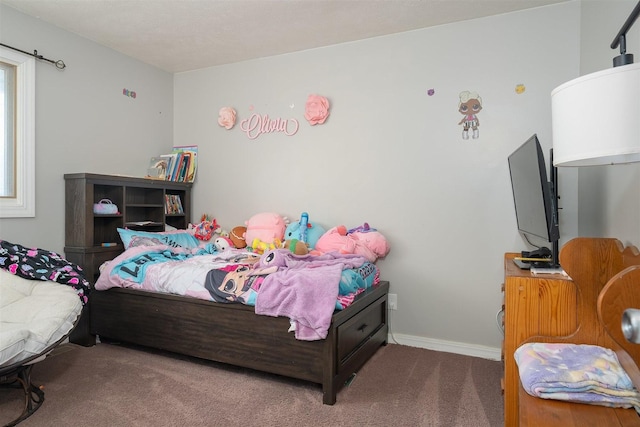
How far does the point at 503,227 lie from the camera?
2725 millimetres

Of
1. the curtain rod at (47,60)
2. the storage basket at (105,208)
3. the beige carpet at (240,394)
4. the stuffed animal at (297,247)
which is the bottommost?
the beige carpet at (240,394)

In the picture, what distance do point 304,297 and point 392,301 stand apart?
44.3 inches

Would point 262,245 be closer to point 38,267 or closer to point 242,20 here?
point 38,267

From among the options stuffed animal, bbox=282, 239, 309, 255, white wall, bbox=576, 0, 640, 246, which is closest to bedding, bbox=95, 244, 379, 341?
stuffed animal, bbox=282, 239, 309, 255

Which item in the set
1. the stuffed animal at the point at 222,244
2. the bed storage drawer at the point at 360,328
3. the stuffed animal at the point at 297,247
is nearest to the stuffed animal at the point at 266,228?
the stuffed animal at the point at 222,244

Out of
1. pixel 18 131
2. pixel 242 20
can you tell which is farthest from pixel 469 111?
pixel 18 131

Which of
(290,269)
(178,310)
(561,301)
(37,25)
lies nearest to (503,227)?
(561,301)

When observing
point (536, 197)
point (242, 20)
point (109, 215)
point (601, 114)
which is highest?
point (242, 20)

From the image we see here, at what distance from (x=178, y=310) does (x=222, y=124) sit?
1811mm

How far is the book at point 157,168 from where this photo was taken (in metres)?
3.62

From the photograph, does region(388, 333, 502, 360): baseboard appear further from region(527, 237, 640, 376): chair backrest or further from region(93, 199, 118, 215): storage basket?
region(93, 199, 118, 215): storage basket

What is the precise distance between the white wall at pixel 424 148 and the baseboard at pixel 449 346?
0.01 meters

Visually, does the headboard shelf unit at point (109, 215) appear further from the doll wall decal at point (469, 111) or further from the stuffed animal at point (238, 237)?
the doll wall decal at point (469, 111)

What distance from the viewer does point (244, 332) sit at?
2.33 m
